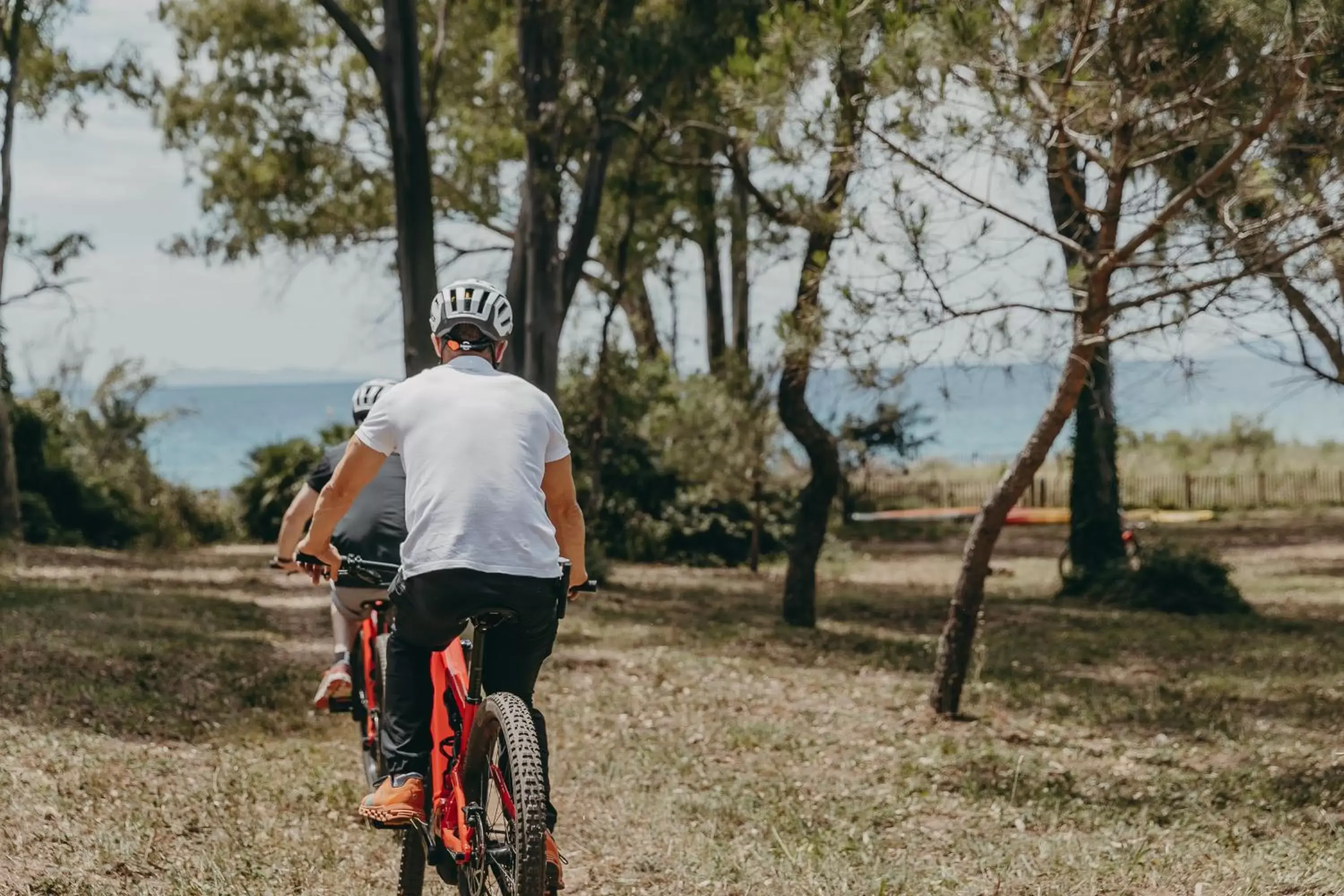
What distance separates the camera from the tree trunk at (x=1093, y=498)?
20.9 metres

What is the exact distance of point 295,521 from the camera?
6.10m

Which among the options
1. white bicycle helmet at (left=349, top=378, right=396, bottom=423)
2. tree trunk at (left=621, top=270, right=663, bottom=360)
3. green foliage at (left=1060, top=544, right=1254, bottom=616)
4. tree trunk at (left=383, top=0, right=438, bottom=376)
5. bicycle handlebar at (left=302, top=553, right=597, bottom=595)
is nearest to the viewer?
bicycle handlebar at (left=302, top=553, right=597, bottom=595)

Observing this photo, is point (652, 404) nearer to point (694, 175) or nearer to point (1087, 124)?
point (694, 175)

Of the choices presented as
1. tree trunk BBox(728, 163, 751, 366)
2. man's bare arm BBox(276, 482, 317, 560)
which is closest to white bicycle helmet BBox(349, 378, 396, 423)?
man's bare arm BBox(276, 482, 317, 560)

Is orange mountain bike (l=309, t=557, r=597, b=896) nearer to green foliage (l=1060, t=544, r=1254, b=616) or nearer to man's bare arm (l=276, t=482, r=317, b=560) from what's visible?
man's bare arm (l=276, t=482, r=317, b=560)

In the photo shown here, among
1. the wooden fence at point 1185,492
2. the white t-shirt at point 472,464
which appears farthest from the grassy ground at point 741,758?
the wooden fence at point 1185,492

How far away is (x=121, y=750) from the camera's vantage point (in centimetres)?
795

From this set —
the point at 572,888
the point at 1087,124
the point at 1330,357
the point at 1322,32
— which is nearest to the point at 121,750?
the point at 572,888

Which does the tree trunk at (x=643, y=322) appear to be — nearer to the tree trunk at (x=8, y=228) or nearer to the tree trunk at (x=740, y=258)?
the tree trunk at (x=740, y=258)

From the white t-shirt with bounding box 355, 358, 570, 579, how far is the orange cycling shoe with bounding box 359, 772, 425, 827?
0.76m

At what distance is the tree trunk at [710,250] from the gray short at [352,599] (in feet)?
26.9

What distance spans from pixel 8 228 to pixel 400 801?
2012 centimetres

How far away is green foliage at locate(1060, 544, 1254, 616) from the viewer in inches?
718

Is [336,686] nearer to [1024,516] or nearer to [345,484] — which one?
[345,484]
